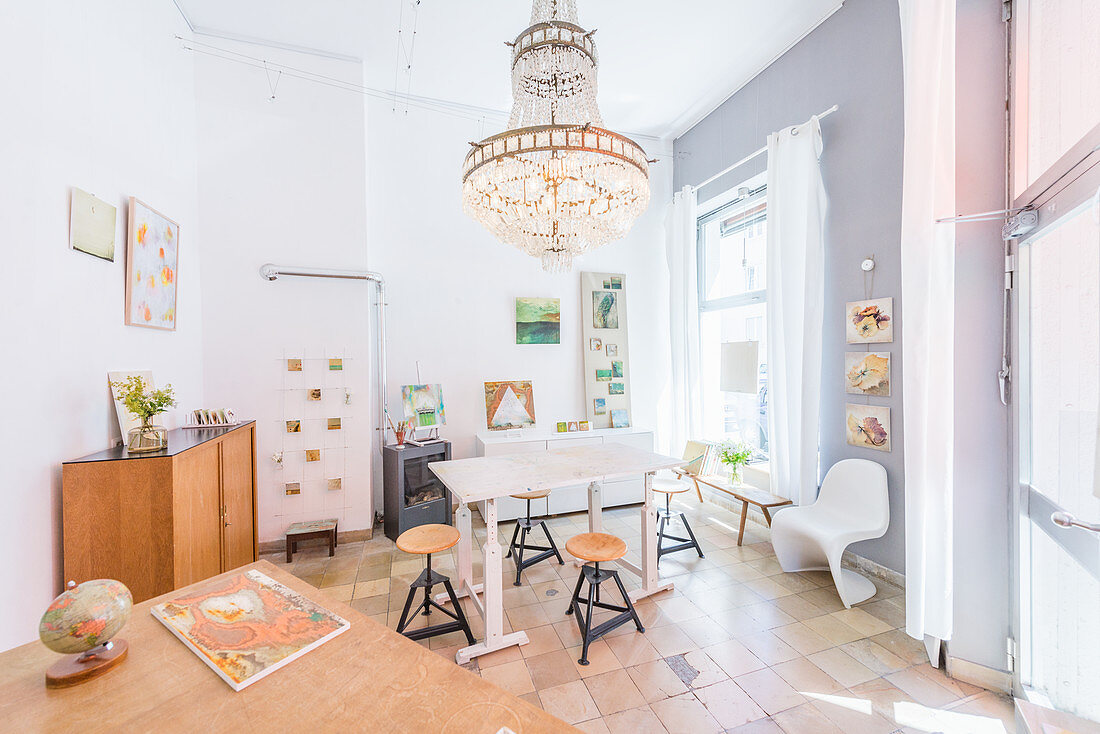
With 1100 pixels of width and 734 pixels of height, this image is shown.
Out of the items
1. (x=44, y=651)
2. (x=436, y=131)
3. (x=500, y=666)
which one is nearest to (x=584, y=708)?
(x=500, y=666)

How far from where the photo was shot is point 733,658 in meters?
2.29

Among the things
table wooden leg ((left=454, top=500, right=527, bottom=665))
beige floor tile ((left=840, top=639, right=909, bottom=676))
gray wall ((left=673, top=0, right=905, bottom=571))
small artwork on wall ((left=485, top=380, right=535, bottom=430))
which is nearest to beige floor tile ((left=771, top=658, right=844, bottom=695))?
beige floor tile ((left=840, top=639, right=909, bottom=676))

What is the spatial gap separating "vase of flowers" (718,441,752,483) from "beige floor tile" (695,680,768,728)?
2408mm

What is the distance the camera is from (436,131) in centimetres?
441

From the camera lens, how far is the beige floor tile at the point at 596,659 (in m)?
2.20

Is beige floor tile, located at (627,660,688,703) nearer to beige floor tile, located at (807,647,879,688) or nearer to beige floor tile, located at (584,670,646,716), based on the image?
beige floor tile, located at (584,670,646,716)

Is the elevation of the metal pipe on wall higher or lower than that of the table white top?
higher

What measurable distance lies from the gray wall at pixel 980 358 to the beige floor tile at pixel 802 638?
574mm

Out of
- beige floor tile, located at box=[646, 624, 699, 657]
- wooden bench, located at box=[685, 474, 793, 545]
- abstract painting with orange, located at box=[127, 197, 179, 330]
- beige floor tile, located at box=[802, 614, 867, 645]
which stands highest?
abstract painting with orange, located at box=[127, 197, 179, 330]

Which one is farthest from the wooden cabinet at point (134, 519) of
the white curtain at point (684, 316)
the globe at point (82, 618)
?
the white curtain at point (684, 316)

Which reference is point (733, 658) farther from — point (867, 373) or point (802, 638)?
point (867, 373)

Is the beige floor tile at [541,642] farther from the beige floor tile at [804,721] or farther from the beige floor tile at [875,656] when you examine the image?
the beige floor tile at [875,656]

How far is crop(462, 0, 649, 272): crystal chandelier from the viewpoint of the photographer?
2.07 meters

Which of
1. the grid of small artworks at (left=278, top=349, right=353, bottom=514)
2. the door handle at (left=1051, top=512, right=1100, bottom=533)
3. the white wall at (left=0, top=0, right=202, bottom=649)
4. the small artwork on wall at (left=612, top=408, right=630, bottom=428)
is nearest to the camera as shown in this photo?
the door handle at (left=1051, top=512, right=1100, bottom=533)
